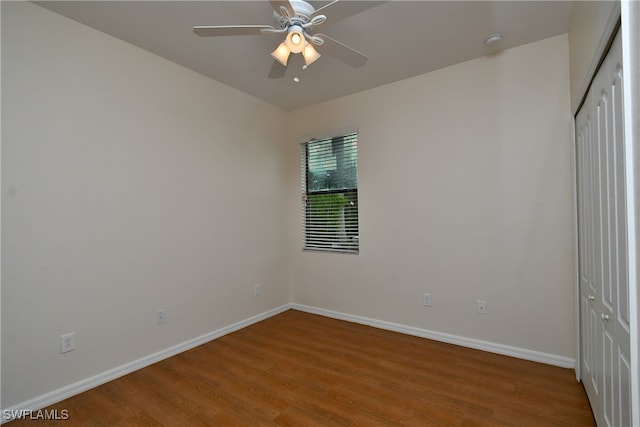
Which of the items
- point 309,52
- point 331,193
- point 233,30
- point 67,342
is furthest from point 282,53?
point 67,342

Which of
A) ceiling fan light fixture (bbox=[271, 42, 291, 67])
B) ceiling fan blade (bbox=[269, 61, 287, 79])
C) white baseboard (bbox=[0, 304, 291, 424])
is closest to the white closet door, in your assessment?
ceiling fan light fixture (bbox=[271, 42, 291, 67])

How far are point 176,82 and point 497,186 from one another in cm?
319

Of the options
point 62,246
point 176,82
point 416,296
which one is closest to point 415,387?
point 416,296

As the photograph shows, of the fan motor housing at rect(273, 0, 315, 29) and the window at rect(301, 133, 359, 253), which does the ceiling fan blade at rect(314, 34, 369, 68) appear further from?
the window at rect(301, 133, 359, 253)

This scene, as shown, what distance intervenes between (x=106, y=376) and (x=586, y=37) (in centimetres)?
401

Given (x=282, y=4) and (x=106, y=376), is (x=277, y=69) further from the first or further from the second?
(x=106, y=376)

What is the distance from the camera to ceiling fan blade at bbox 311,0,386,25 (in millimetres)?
1505

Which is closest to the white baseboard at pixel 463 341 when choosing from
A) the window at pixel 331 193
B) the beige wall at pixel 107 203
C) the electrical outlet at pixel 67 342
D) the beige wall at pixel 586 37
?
the window at pixel 331 193

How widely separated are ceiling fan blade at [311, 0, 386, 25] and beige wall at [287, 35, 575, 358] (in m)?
1.73

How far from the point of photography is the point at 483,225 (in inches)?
110

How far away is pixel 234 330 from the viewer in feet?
11.0

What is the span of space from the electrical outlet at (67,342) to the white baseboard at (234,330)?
26 centimetres

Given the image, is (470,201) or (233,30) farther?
(470,201)

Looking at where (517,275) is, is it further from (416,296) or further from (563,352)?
(416,296)
